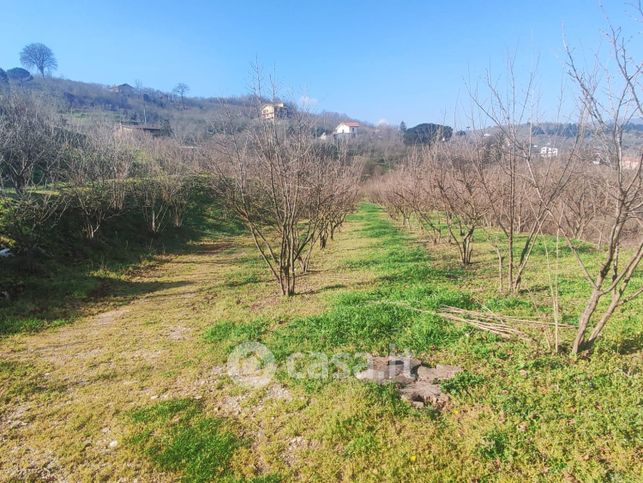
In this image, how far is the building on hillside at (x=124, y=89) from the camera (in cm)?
10143

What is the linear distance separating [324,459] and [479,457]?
1.22 m

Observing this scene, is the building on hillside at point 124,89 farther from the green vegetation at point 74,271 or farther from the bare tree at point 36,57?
the green vegetation at point 74,271

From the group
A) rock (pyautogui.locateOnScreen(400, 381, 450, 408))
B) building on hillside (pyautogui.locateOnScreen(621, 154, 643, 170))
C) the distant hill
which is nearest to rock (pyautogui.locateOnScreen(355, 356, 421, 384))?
rock (pyautogui.locateOnScreen(400, 381, 450, 408))

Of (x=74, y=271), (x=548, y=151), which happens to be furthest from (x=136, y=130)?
(x=548, y=151)

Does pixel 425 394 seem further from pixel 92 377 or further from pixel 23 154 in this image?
pixel 23 154

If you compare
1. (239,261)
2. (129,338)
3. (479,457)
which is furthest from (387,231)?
(479,457)

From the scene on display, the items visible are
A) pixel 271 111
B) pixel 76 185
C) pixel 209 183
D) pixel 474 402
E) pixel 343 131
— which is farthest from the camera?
pixel 343 131

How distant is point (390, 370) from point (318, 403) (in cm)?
93

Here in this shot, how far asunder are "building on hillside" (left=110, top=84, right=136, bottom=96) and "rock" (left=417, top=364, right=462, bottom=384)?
116 metres

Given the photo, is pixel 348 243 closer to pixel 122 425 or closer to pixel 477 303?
pixel 477 303

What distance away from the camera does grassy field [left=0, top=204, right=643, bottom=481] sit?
288 cm

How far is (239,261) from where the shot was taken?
12.8 m

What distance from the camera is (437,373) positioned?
13.2ft

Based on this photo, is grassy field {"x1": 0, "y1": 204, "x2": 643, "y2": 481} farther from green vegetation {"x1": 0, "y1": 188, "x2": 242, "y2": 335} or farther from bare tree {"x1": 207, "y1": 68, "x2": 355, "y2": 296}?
bare tree {"x1": 207, "y1": 68, "x2": 355, "y2": 296}
